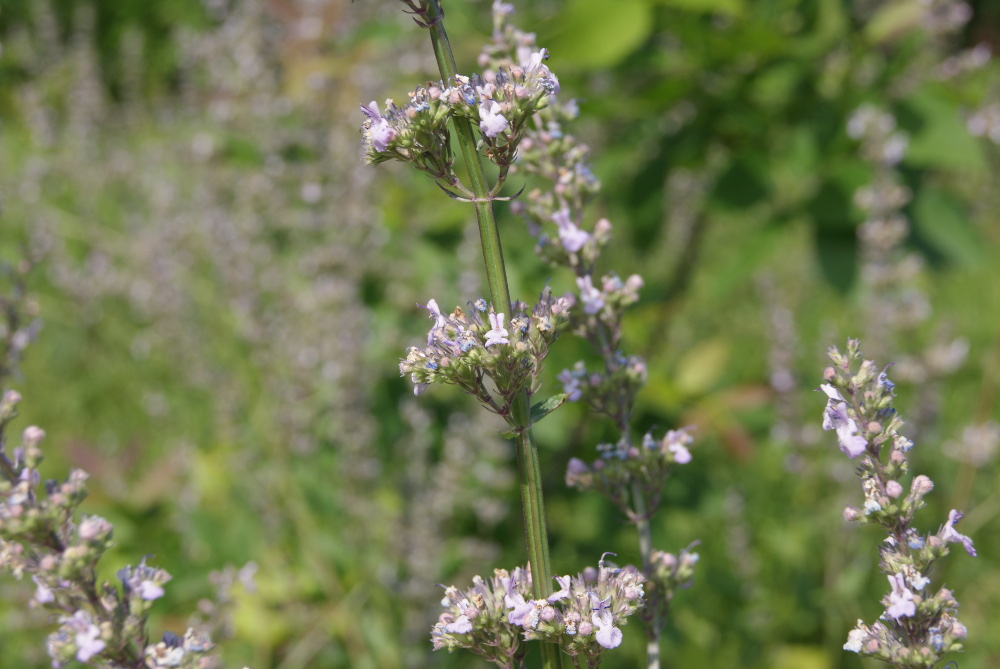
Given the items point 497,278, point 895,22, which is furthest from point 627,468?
point 895,22

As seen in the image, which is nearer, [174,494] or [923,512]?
[923,512]

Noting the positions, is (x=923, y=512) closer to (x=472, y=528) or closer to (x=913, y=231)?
(x=913, y=231)

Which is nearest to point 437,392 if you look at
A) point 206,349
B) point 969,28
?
point 206,349

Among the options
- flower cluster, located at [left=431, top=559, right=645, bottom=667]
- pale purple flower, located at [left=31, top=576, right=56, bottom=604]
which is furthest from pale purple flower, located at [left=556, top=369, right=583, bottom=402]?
pale purple flower, located at [left=31, top=576, right=56, bottom=604]

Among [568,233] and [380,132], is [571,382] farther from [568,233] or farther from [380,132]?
[380,132]

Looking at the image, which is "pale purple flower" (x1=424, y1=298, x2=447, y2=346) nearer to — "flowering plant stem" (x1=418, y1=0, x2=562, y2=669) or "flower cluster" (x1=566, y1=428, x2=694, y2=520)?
"flowering plant stem" (x1=418, y1=0, x2=562, y2=669)
